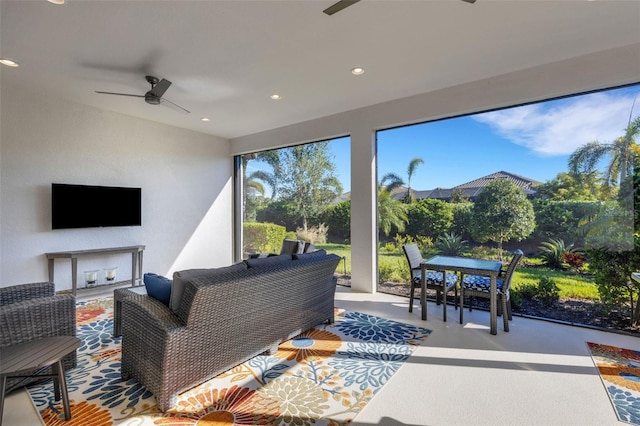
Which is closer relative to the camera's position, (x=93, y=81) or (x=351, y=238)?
(x=93, y=81)

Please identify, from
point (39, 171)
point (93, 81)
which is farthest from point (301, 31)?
point (39, 171)

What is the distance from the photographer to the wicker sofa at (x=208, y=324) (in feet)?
6.26

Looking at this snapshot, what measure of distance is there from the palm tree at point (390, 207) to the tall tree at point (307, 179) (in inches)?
32.6

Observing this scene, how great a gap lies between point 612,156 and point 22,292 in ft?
18.4

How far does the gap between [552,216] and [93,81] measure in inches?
225

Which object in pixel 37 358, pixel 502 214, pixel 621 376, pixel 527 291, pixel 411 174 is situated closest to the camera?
pixel 37 358

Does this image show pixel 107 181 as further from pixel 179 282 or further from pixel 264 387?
pixel 264 387

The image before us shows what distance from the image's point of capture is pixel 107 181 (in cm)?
470

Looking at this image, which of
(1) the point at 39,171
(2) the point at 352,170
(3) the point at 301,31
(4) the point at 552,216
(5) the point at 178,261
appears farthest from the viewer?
(5) the point at 178,261

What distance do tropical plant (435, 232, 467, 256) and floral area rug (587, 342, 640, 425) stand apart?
1.55 metres

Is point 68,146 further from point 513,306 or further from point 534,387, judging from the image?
point 513,306

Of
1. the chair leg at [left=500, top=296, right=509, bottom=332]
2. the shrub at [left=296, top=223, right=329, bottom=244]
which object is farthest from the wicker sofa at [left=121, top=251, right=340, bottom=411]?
the shrub at [left=296, top=223, right=329, bottom=244]

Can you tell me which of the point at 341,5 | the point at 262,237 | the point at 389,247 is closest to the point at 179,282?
the point at 341,5

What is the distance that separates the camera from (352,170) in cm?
471
